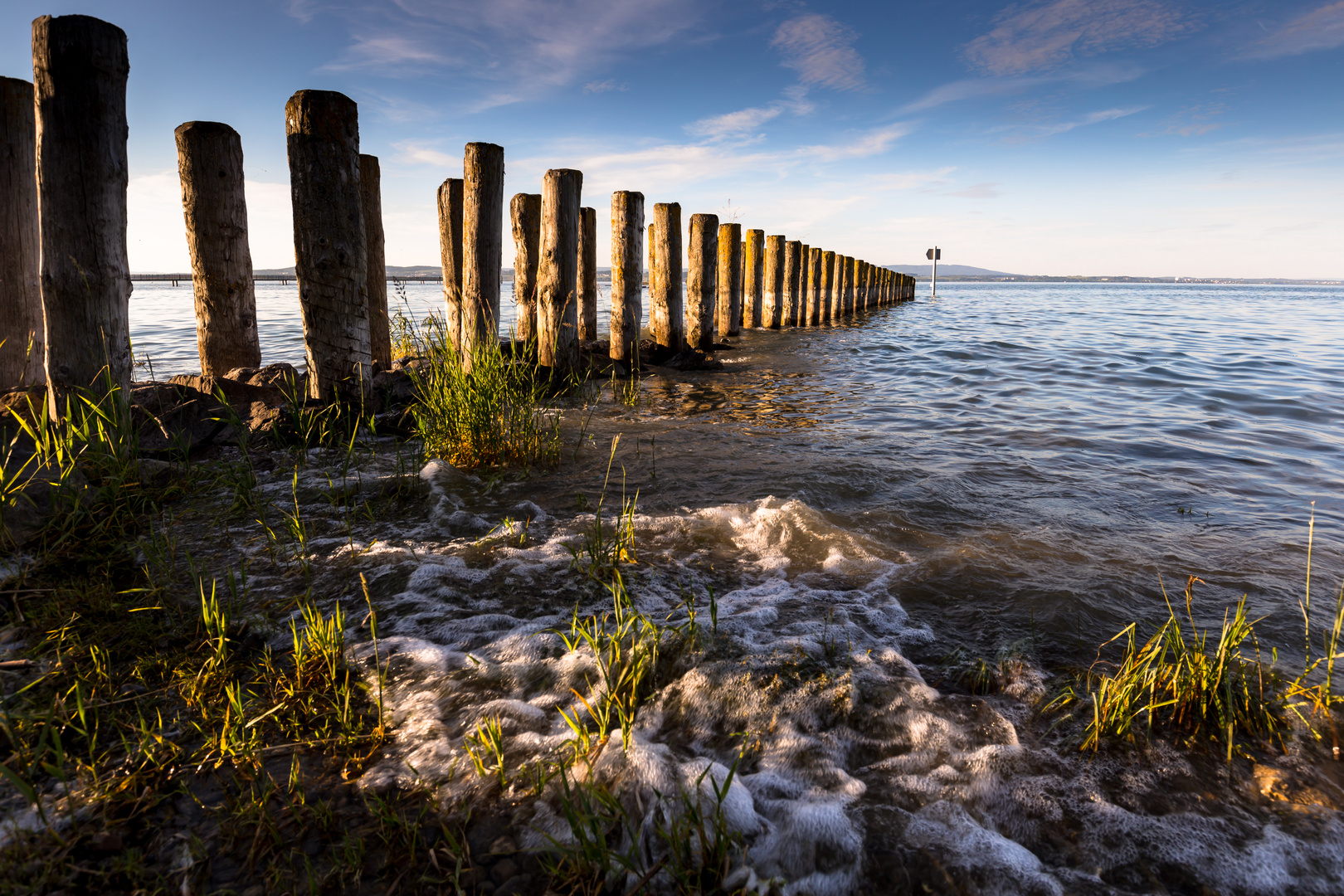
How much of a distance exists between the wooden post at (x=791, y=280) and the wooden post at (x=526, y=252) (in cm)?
965

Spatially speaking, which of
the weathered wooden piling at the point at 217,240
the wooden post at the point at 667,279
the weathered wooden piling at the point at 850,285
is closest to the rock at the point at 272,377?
the weathered wooden piling at the point at 217,240

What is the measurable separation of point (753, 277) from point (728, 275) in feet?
6.02

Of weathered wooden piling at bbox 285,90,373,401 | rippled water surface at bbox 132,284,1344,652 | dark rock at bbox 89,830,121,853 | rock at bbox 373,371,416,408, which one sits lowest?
dark rock at bbox 89,830,121,853

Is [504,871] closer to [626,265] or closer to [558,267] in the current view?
[558,267]

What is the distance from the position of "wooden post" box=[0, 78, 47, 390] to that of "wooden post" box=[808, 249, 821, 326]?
16612mm

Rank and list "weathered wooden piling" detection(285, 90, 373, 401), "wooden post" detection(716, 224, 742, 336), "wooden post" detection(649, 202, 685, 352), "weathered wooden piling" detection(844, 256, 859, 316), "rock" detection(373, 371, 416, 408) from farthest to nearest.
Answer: "weathered wooden piling" detection(844, 256, 859, 316), "wooden post" detection(716, 224, 742, 336), "wooden post" detection(649, 202, 685, 352), "rock" detection(373, 371, 416, 408), "weathered wooden piling" detection(285, 90, 373, 401)

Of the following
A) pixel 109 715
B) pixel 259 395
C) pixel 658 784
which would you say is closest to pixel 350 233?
pixel 259 395

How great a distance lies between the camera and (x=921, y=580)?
132 inches

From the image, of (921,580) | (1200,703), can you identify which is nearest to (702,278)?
(921,580)

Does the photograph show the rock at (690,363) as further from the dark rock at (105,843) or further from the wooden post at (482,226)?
the dark rock at (105,843)

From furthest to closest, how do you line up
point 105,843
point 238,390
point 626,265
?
point 626,265, point 238,390, point 105,843

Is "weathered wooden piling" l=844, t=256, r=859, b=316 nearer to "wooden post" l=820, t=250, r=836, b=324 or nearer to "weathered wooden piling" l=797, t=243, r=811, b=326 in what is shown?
"wooden post" l=820, t=250, r=836, b=324

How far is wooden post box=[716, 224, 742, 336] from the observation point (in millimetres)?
12648

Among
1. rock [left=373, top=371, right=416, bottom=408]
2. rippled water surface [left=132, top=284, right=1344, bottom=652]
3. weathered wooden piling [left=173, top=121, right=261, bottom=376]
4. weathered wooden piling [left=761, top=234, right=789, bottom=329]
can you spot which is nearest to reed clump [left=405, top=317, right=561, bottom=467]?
rippled water surface [left=132, top=284, right=1344, bottom=652]
